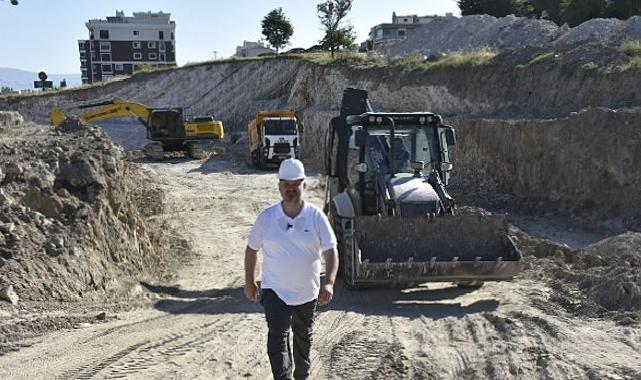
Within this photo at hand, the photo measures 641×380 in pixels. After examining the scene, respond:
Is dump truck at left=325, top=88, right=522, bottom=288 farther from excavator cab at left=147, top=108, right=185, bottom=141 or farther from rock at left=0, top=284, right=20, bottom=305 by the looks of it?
excavator cab at left=147, top=108, right=185, bottom=141

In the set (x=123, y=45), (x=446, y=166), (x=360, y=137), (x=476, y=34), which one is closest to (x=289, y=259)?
(x=360, y=137)

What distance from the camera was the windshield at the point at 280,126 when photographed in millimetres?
27609

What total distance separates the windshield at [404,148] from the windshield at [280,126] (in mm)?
17919

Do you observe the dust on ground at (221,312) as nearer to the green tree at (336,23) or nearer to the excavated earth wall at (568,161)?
the excavated earth wall at (568,161)

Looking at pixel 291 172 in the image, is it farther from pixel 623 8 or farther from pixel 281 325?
pixel 623 8

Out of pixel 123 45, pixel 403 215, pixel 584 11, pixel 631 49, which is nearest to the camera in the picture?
pixel 403 215

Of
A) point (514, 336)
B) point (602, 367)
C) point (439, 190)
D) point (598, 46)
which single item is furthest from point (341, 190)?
point (598, 46)

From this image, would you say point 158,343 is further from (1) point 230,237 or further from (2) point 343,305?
(1) point 230,237

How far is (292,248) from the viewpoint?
475 centimetres

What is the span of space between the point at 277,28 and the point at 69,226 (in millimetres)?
53463

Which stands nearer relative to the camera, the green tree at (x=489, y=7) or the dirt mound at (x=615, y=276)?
the dirt mound at (x=615, y=276)

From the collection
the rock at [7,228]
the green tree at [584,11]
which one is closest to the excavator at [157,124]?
the green tree at [584,11]

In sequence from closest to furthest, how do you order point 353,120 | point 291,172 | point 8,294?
point 291,172 < point 8,294 < point 353,120

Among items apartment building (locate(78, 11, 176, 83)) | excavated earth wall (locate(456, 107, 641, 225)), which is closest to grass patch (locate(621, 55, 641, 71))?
excavated earth wall (locate(456, 107, 641, 225))
